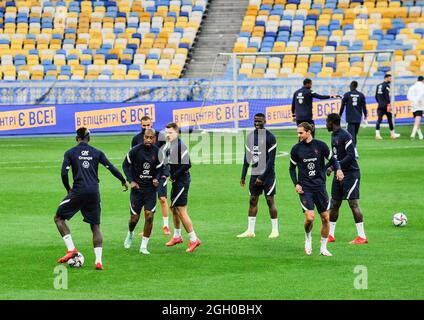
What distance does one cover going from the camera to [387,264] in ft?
53.6

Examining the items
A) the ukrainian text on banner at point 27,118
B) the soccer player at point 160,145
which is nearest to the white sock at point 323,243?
the soccer player at point 160,145

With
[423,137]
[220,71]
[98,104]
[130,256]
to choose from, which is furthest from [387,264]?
[220,71]

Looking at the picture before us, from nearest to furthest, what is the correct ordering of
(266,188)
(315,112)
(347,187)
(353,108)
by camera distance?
(347,187), (266,188), (353,108), (315,112)

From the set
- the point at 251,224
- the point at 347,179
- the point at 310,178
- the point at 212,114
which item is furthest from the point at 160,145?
the point at 212,114

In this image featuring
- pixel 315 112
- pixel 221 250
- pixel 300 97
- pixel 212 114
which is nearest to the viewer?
pixel 221 250

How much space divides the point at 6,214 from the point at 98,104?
68.7ft

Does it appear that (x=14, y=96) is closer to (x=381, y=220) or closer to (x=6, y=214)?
(x=6, y=214)

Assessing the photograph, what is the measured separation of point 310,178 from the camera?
17297 mm

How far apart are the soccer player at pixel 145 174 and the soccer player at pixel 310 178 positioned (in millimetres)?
2411

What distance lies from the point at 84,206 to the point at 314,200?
3993mm

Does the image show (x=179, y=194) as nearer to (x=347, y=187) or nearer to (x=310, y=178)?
(x=310, y=178)

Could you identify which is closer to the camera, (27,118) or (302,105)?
(302,105)

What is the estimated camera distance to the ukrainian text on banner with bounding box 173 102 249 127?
43.4 meters

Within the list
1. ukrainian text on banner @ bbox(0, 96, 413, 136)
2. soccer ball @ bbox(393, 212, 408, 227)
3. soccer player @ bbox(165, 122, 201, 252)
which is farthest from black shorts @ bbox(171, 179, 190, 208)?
ukrainian text on banner @ bbox(0, 96, 413, 136)
